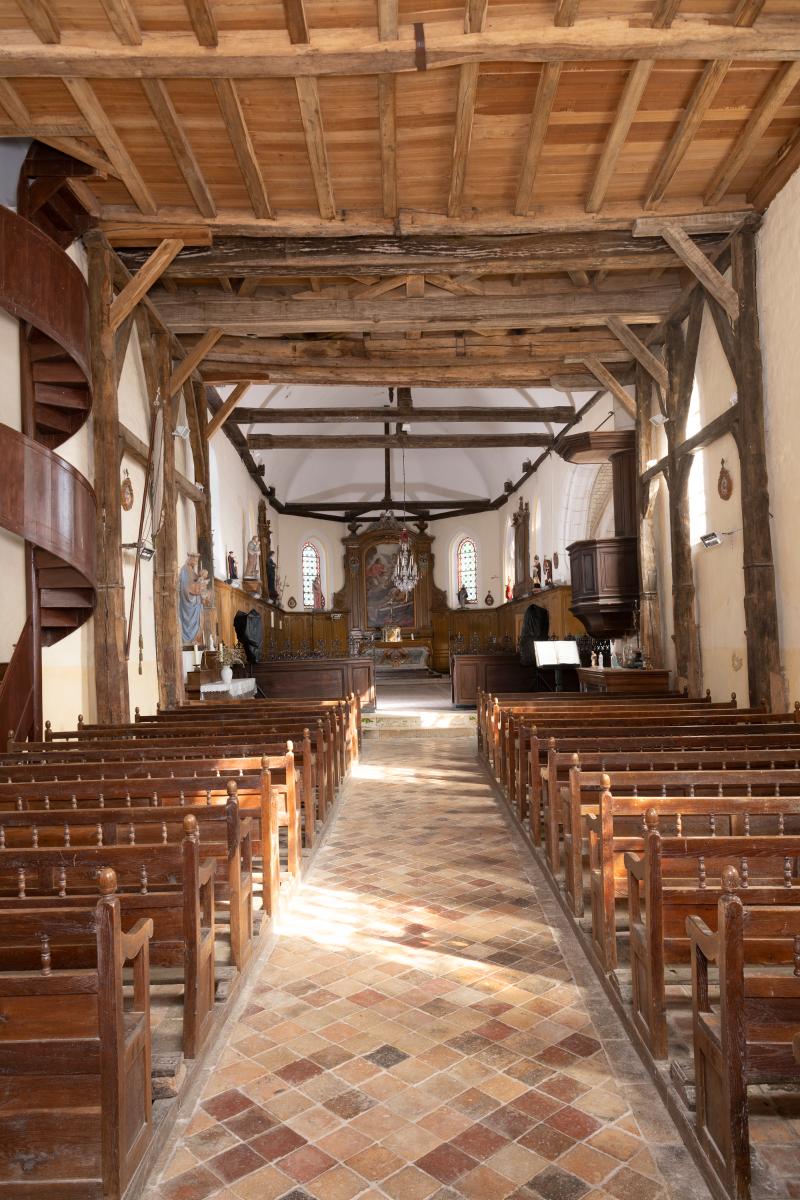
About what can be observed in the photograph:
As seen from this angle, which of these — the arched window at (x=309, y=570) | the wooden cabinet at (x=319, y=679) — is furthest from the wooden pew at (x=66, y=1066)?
the arched window at (x=309, y=570)

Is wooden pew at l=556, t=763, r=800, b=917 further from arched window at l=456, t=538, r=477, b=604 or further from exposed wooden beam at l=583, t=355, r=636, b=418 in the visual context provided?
arched window at l=456, t=538, r=477, b=604

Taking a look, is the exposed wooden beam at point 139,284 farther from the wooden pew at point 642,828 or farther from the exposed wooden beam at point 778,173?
the wooden pew at point 642,828

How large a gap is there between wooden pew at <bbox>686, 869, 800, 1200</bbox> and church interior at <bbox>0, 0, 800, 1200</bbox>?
0.01 metres

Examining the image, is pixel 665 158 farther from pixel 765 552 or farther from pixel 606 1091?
pixel 606 1091

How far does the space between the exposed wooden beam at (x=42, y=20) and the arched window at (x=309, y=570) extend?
871 inches

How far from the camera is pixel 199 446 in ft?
46.4

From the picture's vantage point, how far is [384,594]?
28.5 metres

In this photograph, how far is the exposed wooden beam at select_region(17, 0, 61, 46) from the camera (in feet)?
18.9

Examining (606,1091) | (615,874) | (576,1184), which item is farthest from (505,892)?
(576,1184)

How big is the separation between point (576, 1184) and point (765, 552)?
6.95 m

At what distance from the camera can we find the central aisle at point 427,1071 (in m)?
2.71

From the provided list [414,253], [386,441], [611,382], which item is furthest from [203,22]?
[386,441]

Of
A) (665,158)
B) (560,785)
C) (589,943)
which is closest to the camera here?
(589,943)

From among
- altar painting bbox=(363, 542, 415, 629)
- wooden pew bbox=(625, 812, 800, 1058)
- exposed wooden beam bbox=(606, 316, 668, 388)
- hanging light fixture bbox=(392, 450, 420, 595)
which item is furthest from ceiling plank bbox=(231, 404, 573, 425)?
wooden pew bbox=(625, 812, 800, 1058)
